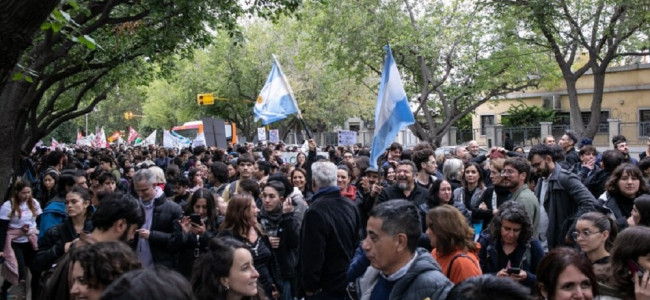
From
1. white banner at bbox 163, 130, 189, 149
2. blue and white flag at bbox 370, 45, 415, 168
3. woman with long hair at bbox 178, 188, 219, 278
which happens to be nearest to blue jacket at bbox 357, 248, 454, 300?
woman with long hair at bbox 178, 188, 219, 278

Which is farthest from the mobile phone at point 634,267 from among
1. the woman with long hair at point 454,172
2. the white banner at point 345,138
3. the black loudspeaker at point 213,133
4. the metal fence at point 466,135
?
the metal fence at point 466,135

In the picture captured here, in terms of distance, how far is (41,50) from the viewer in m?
11.5

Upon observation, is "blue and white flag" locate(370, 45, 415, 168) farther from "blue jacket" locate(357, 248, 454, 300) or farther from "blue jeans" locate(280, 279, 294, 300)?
"blue jacket" locate(357, 248, 454, 300)

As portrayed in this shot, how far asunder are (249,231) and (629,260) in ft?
9.88

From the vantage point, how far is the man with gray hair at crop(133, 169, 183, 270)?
6422 millimetres

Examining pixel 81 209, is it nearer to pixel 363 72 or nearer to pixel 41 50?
pixel 41 50

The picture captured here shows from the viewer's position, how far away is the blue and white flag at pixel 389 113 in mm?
8641

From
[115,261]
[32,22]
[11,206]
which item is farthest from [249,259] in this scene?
[11,206]

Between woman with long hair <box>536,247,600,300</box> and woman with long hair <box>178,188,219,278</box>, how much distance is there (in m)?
3.17

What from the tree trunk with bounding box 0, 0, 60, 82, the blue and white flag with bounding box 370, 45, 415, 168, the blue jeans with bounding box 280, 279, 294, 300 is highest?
Answer: the tree trunk with bounding box 0, 0, 60, 82

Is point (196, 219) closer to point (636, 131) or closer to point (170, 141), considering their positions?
point (170, 141)

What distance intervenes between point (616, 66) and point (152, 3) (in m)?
31.2

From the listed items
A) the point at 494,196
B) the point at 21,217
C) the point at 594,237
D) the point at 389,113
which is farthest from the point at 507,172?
the point at 21,217

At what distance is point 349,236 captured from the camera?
6059 millimetres
